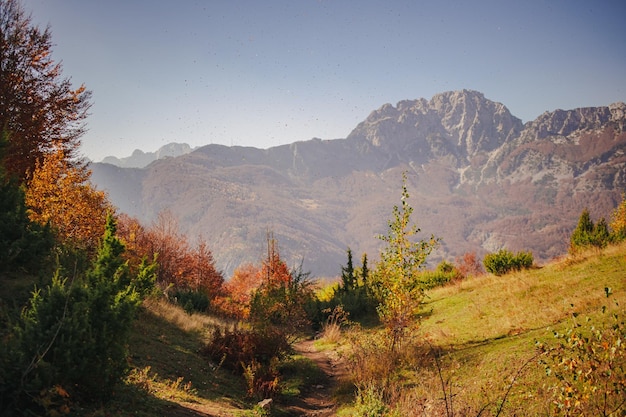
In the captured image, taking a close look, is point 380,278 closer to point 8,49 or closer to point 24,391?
point 24,391

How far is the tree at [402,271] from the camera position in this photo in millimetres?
11023

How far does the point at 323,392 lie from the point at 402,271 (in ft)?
15.2

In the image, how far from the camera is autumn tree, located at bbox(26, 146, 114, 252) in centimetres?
1839

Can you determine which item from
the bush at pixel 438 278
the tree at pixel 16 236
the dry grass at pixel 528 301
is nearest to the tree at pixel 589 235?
the dry grass at pixel 528 301

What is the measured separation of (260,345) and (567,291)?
10.7 metres

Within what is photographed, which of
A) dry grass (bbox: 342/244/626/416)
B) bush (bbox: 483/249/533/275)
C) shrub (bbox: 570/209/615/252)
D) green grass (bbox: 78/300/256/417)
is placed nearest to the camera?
green grass (bbox: 78/300/256/417)

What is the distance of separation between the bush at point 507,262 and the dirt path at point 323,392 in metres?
10.8

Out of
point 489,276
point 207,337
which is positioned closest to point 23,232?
point 207,337

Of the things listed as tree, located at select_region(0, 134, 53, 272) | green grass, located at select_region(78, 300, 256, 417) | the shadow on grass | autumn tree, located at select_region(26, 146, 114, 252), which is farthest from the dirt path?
autumn tree, located at select_region(26, 146, 114, 252)

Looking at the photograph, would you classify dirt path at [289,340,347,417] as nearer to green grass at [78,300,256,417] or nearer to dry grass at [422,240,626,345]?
green grass at [78,300,256,417]

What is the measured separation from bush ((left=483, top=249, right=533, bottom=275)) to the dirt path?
10777 millimetres

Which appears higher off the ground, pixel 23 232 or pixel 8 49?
pixel 8 49

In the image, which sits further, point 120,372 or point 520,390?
point 520,390

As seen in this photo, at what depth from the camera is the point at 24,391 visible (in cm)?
404
